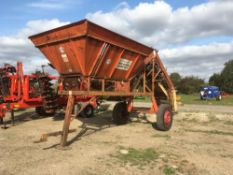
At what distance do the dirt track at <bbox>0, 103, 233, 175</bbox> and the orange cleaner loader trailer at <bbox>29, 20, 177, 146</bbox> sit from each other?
2.62ft

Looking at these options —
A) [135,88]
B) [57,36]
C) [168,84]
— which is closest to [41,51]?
[57,36]

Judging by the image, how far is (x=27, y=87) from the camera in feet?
35.3

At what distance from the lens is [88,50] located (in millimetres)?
7055

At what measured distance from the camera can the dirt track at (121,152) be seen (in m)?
4.96

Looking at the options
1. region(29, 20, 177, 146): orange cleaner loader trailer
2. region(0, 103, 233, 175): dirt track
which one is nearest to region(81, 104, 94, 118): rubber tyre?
region(29, 20, 177, 146): orange cleaner loader trailer

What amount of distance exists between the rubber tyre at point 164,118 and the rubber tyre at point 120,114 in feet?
6.61

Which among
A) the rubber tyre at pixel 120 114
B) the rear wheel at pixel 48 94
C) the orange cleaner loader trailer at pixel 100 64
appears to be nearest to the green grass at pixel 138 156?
the orange cleaner loader trailer at pixel 100 64

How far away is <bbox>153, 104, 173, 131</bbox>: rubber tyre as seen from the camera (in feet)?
29.6

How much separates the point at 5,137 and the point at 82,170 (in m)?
4.25

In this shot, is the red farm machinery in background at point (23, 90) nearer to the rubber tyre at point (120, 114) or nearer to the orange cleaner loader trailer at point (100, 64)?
the rubber tyre at point (120, 114)

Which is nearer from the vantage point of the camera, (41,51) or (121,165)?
(121,165)

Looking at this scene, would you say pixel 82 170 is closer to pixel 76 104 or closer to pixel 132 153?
pixel 132 153

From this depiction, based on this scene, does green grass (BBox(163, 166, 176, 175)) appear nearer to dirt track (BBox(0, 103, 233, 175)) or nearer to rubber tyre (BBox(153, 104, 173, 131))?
dirt track (BBox(0, 103, 233, 175))

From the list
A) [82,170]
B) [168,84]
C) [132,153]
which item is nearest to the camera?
[82,170]
